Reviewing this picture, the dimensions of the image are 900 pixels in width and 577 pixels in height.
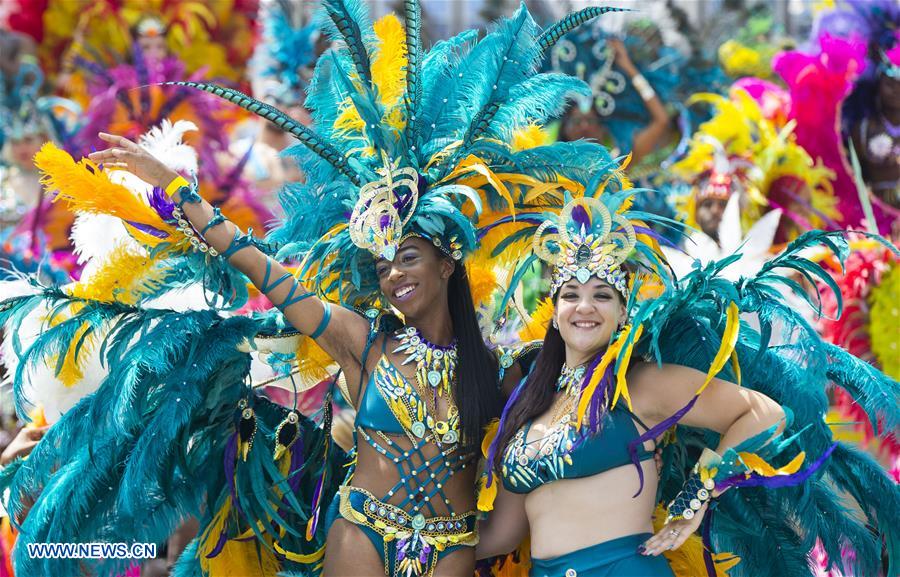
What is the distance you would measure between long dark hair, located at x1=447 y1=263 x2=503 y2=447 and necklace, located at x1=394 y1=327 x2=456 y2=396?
0.09ft

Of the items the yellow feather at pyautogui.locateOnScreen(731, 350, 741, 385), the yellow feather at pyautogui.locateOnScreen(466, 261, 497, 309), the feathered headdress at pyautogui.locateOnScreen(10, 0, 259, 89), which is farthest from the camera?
the feathered headdress at pyautogui.locateOnScreen(10, 0, 259, 89)

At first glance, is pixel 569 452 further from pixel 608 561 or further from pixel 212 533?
pixel 212 533

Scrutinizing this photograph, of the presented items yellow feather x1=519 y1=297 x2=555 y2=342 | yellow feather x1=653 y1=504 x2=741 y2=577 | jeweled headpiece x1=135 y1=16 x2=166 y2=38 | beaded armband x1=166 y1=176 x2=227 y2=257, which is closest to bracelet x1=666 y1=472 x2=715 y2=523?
yellow feather x1=653 y1=504 x2=741 y2=577

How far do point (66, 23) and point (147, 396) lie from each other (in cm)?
935

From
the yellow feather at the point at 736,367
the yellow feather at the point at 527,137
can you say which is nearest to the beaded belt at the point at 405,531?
the yellow feather at the point at 736,367

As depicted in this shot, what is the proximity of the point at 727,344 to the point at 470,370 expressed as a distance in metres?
0.76

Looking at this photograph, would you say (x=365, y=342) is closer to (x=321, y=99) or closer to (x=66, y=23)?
(x=321, y=99)

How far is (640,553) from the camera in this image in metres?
3.16

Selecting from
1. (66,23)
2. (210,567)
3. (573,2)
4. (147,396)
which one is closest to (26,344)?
(147,396)

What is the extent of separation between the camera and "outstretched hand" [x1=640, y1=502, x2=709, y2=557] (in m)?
3.13

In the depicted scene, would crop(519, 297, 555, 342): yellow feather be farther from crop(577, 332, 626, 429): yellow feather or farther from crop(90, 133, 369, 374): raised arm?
crop(90, 133, 369, 374): raised arm

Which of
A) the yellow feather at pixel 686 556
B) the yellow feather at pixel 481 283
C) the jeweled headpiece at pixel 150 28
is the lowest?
the yellow feather at pixel 686 556

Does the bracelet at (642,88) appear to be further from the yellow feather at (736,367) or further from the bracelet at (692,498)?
the bracelet at (692,498)

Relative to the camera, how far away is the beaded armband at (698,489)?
3.12m
